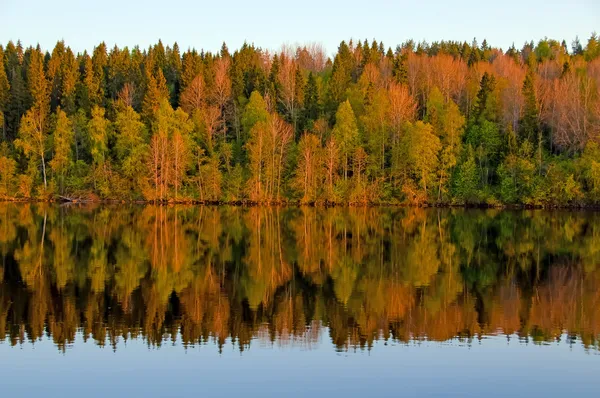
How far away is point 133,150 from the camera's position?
86.2 metres

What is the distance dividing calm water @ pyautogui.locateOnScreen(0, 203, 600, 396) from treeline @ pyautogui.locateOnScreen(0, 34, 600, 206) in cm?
4177

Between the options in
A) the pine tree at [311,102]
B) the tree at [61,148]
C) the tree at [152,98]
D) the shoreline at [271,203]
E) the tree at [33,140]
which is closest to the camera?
the shoreline at [271,203]

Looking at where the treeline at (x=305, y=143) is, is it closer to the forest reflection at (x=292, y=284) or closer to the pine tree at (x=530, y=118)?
the pine tree at (x=530, y=118)

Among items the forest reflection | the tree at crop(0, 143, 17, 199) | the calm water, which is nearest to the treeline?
the tree at crop(0, 143, 17, 199)

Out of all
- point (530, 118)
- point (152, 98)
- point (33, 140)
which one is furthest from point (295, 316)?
point (152, 98)

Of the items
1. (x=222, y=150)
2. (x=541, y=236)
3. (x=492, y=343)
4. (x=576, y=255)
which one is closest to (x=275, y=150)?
(x=222, y=150)

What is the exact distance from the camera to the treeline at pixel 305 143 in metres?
83.9

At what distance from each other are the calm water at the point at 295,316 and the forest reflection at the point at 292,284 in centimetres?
11

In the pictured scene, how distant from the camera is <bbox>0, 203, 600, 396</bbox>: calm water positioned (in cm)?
1617

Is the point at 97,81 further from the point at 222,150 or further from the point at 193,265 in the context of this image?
the point at 193,265

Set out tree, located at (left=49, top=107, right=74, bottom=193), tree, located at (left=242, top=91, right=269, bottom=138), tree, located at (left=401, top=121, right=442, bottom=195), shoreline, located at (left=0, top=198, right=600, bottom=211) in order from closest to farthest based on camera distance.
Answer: shoreline, located at (left=0, top=198, right=600, bottom=211), tree, located at (left=401, top=121, right=442, bottom=195), tree, located at (left=49, top=107, right=74, bottom=193), tree, located at (left=242, top=91, right=269, bottom=138)

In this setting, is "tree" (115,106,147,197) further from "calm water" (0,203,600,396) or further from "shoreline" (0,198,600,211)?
"calm water" (0,203,600,396)

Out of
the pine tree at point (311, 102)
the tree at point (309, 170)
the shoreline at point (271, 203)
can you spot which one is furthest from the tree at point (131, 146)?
the pine tree at point (311, 102)

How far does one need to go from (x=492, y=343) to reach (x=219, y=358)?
778 cm
